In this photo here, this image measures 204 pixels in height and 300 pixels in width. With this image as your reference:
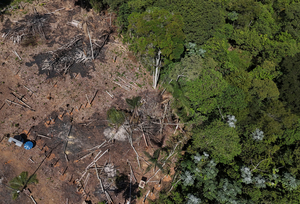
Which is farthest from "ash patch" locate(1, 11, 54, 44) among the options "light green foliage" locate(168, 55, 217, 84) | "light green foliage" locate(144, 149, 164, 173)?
"light green foliage" locate(144, 149, 164, 173)

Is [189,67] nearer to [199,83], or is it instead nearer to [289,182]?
[199,83]

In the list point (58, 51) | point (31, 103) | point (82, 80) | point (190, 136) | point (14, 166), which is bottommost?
point (14, 166)

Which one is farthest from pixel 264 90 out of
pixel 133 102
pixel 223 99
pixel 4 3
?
pixel 4 3

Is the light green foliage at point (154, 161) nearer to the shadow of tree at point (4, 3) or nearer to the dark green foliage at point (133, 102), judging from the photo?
the dark green foliage at point (133, 102)

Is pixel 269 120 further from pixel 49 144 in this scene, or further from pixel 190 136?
pixel 49 144

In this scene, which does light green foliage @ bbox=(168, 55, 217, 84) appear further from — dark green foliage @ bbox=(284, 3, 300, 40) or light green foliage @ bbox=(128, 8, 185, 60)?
dark green foliage @ bbox=(284, 3, 300, 40)

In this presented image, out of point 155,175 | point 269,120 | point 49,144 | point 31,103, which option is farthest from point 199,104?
point 31,103

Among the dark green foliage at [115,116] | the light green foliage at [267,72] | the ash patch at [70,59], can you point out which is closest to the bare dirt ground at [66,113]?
the ash patch at [70,59]
